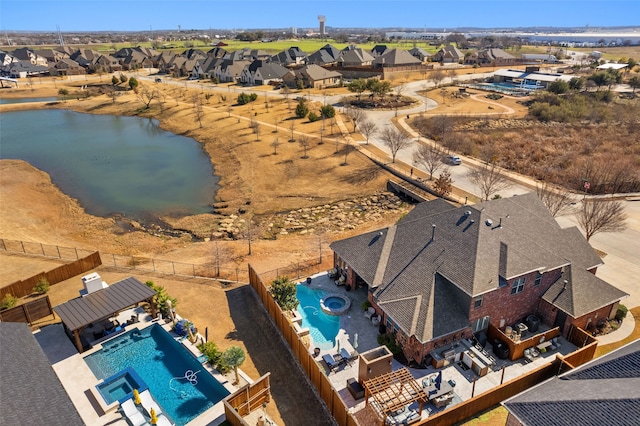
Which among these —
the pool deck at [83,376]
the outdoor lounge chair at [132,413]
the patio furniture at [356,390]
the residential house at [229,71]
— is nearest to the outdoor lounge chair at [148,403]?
the outdoor lounge chair at [132,413]

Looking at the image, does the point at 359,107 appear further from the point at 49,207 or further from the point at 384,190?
the point at 49,207

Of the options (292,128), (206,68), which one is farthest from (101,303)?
(206,68)

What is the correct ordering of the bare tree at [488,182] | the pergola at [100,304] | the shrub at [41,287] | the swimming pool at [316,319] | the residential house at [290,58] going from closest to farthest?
the pergola at [100,304] → the swimming pool at [316,319] → the shrub at [41,287] → the bare tree at [488,182] → the residential house at [290,58]

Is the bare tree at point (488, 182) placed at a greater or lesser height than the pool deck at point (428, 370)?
greater

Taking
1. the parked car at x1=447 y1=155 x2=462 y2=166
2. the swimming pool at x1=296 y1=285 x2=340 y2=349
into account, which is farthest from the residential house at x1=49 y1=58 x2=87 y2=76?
the swimming pool at x1=296 y1=285 x2=340 y2=349

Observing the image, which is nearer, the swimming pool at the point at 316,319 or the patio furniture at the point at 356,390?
the patio furniture at the point at 356,390

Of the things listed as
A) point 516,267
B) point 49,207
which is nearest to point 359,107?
point 49,207

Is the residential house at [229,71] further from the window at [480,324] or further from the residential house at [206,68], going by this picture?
the window at [480,324]
